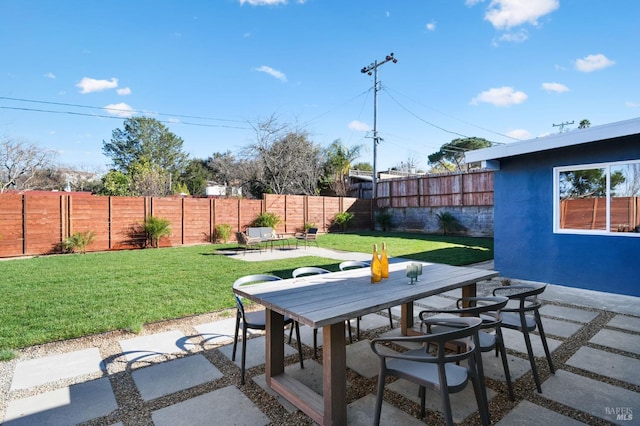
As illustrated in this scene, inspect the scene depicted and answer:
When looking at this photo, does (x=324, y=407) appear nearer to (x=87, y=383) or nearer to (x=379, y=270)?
(x=379, y=270)

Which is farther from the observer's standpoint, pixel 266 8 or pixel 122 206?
pixel 266 8

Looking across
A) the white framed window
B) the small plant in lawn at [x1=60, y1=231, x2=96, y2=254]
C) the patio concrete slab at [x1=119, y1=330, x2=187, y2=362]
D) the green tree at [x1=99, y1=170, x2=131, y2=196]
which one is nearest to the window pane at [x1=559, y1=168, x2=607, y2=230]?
the white framed window

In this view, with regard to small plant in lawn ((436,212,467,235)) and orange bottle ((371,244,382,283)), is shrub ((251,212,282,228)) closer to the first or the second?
small plant in lawn ((436,212,467,235))

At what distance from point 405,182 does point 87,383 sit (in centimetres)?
1491

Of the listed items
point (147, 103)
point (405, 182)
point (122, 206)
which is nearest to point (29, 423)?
point (122, 206)

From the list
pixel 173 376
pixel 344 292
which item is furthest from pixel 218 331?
pixel 344 292

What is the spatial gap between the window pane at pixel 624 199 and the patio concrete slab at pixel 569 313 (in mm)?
1882

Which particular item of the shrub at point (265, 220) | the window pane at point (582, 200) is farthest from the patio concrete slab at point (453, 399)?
the shrub at point (265, 220)

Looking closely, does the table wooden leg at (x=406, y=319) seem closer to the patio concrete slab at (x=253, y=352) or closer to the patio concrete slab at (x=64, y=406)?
the patio concrete slab at (x=253, y=352)

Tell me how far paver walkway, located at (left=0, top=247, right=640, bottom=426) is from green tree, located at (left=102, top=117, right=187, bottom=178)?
88.3 ft

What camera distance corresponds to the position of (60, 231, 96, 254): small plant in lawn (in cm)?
905

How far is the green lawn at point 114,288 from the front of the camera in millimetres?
3451

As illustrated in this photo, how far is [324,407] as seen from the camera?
5.95 feet

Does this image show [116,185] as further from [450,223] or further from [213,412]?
[213,412]
